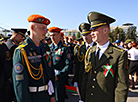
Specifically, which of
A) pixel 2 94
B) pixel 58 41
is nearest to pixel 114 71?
pixel 58 41

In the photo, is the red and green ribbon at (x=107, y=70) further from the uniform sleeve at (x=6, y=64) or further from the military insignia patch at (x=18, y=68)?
the uniform sleeve at (x=6, y=64)

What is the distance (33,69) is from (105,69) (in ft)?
4.36

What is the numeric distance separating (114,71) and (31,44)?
5.40 feet

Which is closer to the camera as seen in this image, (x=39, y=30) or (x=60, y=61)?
(x=39, y=30)

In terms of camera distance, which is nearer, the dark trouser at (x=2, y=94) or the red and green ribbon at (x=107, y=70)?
the red and green ribbon at (x=107, y=70)

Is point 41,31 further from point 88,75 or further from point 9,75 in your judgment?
point 9,75

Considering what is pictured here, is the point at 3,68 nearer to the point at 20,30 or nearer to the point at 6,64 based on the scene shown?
the point at 6,64

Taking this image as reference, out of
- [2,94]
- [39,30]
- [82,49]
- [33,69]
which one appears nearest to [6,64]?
[2,94]

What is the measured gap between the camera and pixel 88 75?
224 cm

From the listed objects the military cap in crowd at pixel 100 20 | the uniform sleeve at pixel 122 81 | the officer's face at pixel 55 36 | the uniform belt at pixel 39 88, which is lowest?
the uniform belt at pixel 39 88

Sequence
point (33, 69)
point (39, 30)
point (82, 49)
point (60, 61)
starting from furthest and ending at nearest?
point (82, 49) < point (60, 61) < point (39, 30) < point (33, 69)

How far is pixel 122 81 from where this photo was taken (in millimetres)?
1752

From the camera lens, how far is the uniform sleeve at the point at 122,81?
5.61 feet

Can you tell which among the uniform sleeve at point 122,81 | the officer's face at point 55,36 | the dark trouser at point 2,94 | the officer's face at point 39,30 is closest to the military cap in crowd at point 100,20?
the uniform sleeve at point 122,81
